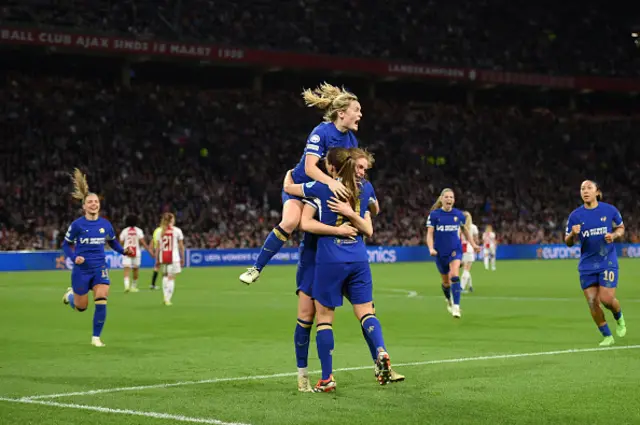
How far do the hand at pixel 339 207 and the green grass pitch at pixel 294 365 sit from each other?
170cm

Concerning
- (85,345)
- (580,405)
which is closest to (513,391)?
(580,405)

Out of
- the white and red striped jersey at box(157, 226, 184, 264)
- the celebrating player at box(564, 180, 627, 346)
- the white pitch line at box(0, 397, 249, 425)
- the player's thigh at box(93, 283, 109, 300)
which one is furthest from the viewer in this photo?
the white and red striped jersey at box(157, 226, 184, 264)

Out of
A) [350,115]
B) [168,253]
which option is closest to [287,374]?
[350,115]

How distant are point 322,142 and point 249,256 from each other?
36.9 meters

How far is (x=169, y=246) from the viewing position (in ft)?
85.5

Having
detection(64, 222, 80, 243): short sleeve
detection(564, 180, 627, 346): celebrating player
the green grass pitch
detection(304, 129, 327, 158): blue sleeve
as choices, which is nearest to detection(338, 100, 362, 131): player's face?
detection(304, 129, 327, 158): blue sleeve

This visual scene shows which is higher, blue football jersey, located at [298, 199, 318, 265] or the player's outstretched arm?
the player's outstretched arm

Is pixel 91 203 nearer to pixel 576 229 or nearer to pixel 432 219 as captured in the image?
Result: pixel 576 229

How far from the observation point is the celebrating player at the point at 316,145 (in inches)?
394

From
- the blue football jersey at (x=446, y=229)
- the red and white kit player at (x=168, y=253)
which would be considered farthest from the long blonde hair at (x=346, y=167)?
the red and white kit player at (x=168, y=253)

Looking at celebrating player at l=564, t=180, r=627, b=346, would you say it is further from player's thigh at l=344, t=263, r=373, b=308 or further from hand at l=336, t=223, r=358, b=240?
hand at l=336, t=223, r=358, b=240

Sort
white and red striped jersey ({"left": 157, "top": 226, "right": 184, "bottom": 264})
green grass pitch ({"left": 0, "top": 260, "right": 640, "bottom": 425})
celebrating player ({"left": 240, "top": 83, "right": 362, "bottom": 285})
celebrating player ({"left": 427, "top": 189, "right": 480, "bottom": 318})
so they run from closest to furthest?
1. green grass pitch ({"left": 0, "top": 260, "right": 640, "bottom": 425})
2. celebrating player ({"left": 240, "top": 83, "right": 362, "bottom": 285})
3. celebrating player ({"left": 427, "top": 189, "right": 480, "bottom": 318})
4. white and red striped jersey ({"left": 157, "top": 226, "right": 184, "bottom": 264})

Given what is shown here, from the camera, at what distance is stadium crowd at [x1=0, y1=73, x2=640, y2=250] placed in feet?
150

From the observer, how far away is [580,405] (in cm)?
903
